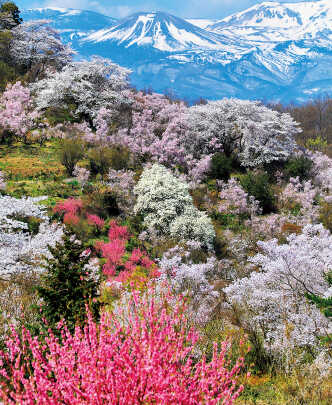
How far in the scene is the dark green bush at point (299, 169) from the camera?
21.6 meters

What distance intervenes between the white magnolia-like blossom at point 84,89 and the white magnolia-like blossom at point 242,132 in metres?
7.21

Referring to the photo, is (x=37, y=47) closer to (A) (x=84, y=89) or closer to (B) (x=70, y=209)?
(A) (x=84, y=89)

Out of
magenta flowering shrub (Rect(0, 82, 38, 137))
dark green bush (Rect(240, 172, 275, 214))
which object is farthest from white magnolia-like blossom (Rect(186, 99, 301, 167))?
magenta flowering shrub (Rect(0, 82, 38, 137))

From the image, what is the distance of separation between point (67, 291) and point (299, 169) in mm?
19029

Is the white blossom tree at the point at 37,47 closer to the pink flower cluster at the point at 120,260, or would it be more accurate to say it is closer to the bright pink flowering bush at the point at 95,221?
the bright pink flowering bush at the point at 95,221

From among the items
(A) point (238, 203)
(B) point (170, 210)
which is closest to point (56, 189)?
(B) point (170, 210)

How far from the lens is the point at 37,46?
1282 inches

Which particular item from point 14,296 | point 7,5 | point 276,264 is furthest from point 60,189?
point 7,5

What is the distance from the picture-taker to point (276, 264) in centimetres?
824

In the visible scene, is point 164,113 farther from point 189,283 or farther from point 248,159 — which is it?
point 189,283

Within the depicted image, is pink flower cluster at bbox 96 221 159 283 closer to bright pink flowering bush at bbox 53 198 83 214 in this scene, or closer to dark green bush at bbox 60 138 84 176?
bright pink flowering bush at bbox 53 198 83 214

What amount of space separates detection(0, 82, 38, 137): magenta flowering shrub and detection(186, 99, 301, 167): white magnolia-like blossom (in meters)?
11.3

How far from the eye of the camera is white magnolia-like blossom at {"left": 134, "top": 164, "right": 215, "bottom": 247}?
45.6 feet

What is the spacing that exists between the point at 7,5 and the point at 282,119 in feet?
108
